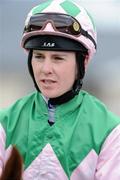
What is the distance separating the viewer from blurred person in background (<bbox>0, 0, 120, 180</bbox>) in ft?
4.12

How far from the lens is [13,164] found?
0.74 metres

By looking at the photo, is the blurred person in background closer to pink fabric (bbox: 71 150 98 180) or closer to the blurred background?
pink fabric (bbox: 71 150 98 180)

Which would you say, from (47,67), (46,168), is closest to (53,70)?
(47,67)

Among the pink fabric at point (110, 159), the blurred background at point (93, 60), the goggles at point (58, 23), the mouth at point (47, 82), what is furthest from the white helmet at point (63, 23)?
the blurred background at point (93, 60)

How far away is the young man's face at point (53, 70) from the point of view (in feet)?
4.09

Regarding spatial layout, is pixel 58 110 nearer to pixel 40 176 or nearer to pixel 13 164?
pixel 40 176

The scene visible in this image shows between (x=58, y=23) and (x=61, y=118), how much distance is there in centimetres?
26

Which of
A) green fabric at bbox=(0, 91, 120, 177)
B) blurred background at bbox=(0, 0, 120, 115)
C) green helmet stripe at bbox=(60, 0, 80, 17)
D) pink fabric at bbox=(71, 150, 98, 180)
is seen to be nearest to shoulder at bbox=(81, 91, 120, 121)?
green fabric at bbox=(0, 91, 120, 177)

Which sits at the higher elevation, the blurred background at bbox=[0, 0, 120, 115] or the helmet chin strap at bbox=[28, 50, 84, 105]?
the helmet chin strap at bbox=[28, 50, 84, 105]

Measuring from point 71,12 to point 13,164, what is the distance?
0.64m

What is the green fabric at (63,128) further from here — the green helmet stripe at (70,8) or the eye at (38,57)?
the green helmet stripe at (70,8)

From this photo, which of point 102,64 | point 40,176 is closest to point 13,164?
point 40,176

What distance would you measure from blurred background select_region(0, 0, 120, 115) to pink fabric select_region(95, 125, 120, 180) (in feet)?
7.36

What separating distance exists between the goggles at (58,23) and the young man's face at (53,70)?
59 mm
